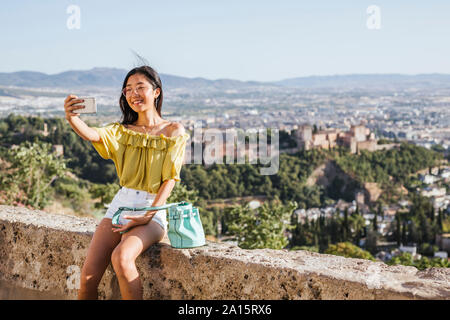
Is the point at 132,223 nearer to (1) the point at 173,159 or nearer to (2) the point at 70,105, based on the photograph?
(1) the point at 173,159

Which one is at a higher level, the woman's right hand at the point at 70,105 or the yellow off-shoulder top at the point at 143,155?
the woman's right hand at the point at 70,105

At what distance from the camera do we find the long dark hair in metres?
1.83

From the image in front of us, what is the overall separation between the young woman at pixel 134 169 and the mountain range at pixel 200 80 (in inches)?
11.7

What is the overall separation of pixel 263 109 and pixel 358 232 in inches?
1684

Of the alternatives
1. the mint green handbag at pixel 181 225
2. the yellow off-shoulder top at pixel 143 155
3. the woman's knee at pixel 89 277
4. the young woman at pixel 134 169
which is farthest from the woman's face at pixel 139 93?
the woman's knee at pixel 89 277

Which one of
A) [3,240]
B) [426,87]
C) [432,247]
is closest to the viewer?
[3,240]

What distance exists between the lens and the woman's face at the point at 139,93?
1.81 m

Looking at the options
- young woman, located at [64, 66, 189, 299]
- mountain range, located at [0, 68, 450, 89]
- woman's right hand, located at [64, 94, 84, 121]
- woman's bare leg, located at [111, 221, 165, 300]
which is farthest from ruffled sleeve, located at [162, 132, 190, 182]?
mountain range, located at [0, 68, 450, 89]

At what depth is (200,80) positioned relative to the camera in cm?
7738

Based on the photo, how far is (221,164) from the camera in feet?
102

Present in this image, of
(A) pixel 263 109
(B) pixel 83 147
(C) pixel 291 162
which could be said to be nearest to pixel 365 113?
(A) pixel 263 109

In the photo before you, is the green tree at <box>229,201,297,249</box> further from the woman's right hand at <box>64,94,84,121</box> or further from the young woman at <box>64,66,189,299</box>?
the woman's right hand at <box>64,94,84,121</box>

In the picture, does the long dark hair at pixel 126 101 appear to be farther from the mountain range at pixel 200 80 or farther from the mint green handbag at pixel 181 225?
the mint green handbag at pixel 181 225
